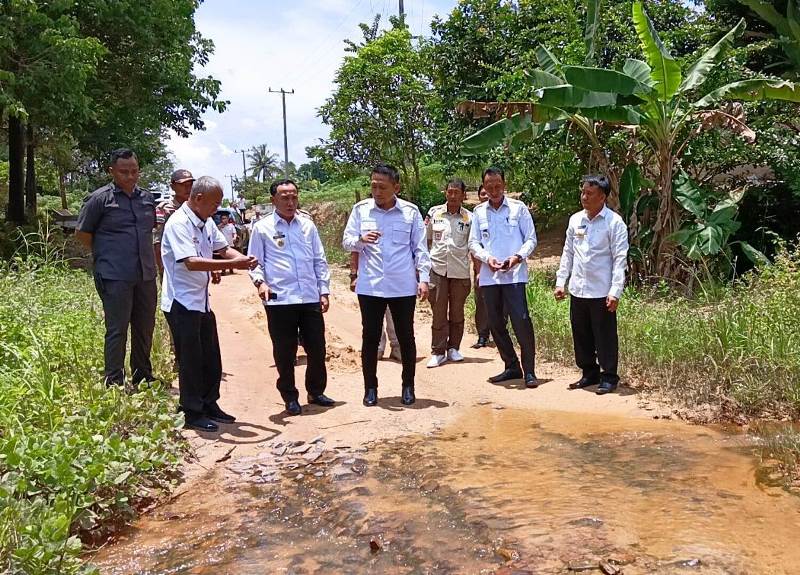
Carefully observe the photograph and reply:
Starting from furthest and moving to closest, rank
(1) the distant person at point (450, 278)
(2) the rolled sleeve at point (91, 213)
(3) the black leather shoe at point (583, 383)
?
(1) the distant person at point (450, 278) → (3) the black leather shoe at point (583, 383) → (2) the rolled sleeve at point (91, 213)

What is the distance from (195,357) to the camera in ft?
15.9

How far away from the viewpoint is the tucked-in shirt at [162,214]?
20.9 ft

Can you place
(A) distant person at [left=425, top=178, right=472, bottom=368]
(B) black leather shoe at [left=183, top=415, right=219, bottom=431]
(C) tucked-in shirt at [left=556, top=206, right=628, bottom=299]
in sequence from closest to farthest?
(B) black leather shoe at [left=183, top=415, right=219, bottom=431], (C) tucked-in shirt at [left=556, top=206, right=628, bottom=299], (A) distant person at [left=425, top=178, right=472, bottom=368]

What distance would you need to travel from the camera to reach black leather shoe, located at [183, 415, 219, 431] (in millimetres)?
4898

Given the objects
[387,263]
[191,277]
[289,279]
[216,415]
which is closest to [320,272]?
[289,279]

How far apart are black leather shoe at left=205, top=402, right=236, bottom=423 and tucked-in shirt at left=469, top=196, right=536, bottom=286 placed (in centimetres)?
241

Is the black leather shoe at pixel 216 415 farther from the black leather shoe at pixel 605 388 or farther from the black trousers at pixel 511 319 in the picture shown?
the black leather shoe at pixel 605 388

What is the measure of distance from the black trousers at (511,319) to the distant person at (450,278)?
2.39ft

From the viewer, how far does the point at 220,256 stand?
5.16 m

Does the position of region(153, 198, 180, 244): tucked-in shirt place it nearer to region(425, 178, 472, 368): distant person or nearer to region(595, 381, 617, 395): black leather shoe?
region(425, 178, 472, 368): distant person

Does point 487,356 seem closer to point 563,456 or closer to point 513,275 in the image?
point 513,275

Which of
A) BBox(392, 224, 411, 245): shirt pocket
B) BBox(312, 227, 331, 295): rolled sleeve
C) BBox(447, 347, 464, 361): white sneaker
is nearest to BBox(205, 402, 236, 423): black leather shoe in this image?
BBox(312, 227, 331, 295): rolled sleeve

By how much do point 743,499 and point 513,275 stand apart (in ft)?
9.36

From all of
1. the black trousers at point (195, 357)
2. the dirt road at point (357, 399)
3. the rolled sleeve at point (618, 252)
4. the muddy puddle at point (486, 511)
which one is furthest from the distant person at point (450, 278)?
the black trousers at point (195, 357)
